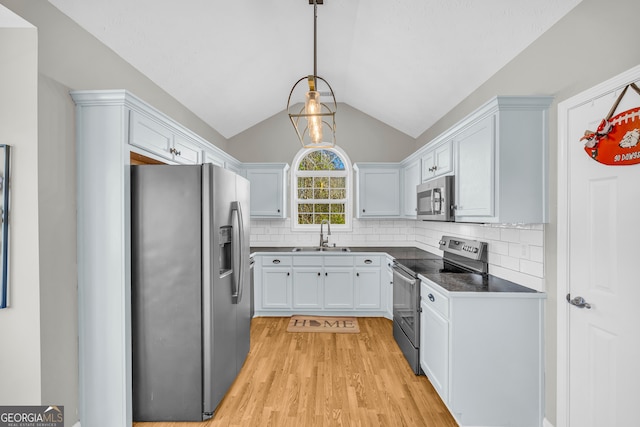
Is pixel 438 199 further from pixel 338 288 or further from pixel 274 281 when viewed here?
pixel 274 281

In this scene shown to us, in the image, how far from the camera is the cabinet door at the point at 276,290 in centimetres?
414

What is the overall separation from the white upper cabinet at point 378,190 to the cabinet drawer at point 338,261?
0.70m

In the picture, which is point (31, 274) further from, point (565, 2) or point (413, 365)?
point (565, 2)

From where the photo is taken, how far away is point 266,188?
14.7 feet

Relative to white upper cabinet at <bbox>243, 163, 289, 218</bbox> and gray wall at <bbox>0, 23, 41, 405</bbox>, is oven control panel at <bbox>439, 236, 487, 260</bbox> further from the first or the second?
gray wall at <bbox>0, 23, 41, 405</bbox>

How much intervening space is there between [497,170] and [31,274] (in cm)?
286

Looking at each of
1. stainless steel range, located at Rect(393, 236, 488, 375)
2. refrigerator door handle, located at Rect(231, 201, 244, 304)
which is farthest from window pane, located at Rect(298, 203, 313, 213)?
refrigerator door handle, located at Rect(231, 201, 244, 304)

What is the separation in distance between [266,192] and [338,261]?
4.76 feet

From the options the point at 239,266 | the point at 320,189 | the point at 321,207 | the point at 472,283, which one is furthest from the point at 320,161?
the point at 472,283

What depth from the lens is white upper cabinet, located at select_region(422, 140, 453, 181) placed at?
108 inches

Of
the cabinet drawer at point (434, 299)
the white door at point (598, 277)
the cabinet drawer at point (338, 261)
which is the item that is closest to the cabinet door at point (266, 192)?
the cabinet drawer at point (338, 261)

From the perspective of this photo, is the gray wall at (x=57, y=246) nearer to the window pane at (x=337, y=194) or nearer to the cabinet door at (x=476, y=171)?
the cabinet door at (x=476, y=171)

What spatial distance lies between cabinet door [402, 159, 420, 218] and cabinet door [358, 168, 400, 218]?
0.14m

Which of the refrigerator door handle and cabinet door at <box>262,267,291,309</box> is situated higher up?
the refrigerator door handle
